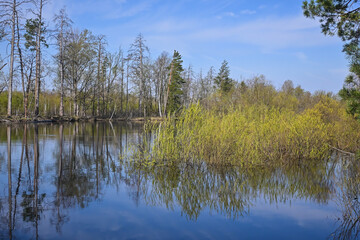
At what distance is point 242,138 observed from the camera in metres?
8.52

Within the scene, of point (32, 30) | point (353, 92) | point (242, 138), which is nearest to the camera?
point (353, 92)

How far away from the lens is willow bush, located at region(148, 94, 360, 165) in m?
7.95

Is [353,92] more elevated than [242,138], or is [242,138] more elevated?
[353,92]

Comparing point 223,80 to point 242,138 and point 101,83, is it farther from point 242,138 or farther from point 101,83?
point 242,138

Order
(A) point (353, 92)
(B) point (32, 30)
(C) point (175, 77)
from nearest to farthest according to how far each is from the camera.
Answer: (A) point (353, 92)
(B) point (32, 30)
(C) point (175, 77)

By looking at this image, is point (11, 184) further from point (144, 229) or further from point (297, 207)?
point (297, 207)

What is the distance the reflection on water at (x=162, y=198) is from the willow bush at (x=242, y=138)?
1.45 feet

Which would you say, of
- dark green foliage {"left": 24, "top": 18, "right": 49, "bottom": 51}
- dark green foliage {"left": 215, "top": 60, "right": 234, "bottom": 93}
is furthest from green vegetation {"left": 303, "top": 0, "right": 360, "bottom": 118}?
dark green foliage {"left": 215, "top": 60, "right": 234, "bottom": 93}

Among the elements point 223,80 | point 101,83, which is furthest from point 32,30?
point 223,80

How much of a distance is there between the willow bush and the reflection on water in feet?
1.45

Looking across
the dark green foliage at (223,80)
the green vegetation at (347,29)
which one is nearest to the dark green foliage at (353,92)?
the green vegetation at (347,29)

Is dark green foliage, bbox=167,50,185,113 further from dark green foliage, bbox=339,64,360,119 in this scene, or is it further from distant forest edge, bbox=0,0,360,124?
dark green foliage, bbox=339,64,360,119

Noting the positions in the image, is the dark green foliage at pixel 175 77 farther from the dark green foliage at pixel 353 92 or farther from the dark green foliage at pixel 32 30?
the dark green foliage at pixel 353 92

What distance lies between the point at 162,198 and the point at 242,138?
3723 mm
